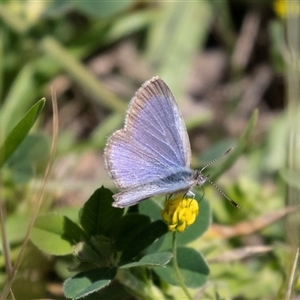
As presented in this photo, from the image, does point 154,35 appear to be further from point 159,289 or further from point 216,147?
point 159,289

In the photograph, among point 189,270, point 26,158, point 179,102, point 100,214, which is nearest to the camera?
point 100,214

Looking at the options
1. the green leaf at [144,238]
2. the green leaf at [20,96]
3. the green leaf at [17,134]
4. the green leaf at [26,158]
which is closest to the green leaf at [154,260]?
the green leaf at [144,238]

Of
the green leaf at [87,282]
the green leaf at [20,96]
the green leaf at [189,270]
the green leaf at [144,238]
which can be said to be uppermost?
the green leaf at [20,96]

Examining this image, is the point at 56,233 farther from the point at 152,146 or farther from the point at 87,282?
the point at 152,146

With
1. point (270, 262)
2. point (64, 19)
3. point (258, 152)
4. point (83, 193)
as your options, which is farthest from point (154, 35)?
point (270, 262)

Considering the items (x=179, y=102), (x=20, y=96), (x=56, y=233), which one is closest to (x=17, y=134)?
(x=56, y=233)

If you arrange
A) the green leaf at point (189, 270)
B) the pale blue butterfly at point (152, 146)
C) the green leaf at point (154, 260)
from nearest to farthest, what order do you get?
the green leaf at point (154, 260), the pale blue butterfly at point (152, 146), the green leaf at point (189, 270)

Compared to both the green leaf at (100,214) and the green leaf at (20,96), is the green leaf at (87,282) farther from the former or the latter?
the green leaf at (20,96)
